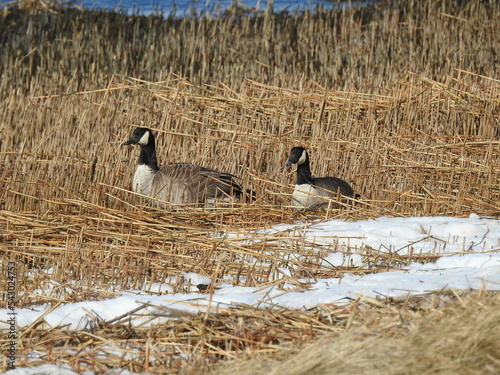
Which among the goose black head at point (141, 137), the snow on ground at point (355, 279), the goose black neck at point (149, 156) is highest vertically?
the goose black head at point (141, 137)

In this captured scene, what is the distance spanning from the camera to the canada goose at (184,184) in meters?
7.71

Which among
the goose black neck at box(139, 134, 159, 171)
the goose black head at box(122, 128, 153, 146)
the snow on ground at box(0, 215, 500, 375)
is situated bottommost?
the snow on ground at box(0, 215, 500, 375)

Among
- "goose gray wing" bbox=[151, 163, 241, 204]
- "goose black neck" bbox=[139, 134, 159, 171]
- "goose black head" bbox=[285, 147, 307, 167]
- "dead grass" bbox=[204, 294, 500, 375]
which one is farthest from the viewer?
"goose black neck" bbox=[139, 134, 159, 171]

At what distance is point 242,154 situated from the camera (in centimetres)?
891

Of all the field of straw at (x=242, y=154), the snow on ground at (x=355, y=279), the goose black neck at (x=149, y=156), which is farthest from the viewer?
the goose black neck at (x=149, y=156)

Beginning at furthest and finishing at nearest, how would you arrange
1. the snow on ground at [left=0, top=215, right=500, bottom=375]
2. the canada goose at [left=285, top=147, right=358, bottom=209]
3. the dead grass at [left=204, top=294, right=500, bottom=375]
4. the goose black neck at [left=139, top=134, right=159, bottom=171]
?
the goose black neck at [left=139, top=134, right=159, bottom=171] → the canada goose at [left=285, top=147, right=358, bottom=209] → the snow on ground at [left=0, top=215, right=500, bottom=375] → the dead grass at [left=204, top=294, right=500, bottom=375]

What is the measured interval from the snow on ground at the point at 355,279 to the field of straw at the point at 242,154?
0.13 meters

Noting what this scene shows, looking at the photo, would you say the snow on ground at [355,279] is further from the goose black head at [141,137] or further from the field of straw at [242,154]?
the goose black head at [141,137]

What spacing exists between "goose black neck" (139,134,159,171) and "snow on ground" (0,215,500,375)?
2.16m

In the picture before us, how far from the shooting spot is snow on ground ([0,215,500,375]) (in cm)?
445

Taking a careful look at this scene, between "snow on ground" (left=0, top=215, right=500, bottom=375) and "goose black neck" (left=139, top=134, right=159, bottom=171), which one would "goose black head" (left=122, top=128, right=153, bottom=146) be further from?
"snow on ground" (left=0, top=215, right=500, bottom=375)

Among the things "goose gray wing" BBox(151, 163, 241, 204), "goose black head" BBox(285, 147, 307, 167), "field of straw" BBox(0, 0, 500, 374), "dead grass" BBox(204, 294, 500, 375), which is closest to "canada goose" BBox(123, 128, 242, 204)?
"goose gray wing" BBox(151, 163, 241, 204)

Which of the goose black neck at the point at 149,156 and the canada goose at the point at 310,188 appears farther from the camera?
the goose black neck at the point at 149,156

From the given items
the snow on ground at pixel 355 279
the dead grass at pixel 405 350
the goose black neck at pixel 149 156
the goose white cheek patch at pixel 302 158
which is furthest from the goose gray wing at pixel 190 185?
the dead grass at pixel 405 350
